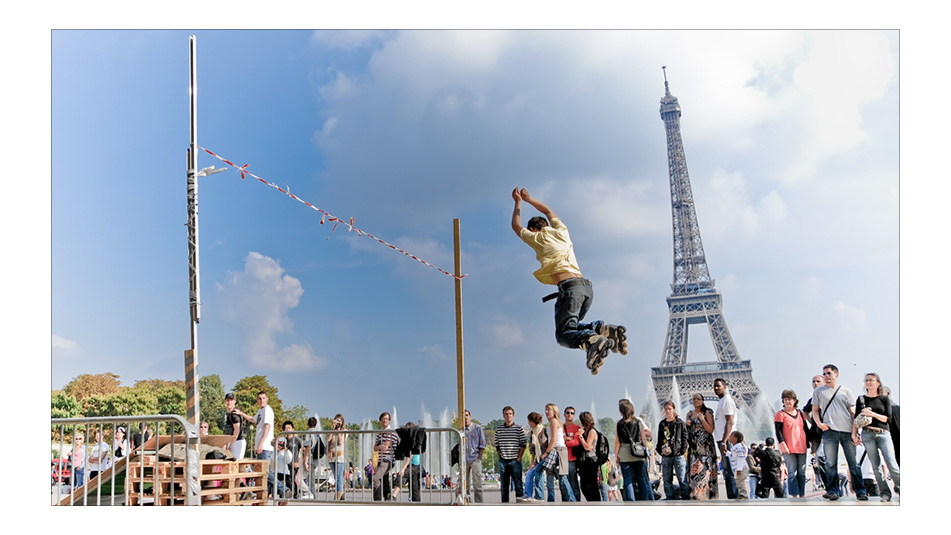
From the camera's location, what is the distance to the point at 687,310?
34.7 metres

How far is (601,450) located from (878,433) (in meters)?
2.62

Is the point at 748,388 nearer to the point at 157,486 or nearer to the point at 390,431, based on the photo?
the point at 390,431

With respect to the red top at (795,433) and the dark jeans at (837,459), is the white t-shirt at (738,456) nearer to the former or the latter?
the red top at (795,433)

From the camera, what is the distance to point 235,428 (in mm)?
8961

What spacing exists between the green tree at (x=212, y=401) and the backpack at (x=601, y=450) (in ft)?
110

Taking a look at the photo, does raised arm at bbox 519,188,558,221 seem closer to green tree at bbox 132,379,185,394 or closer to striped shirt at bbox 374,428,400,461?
striped shirt at bbox 374,428,400,461

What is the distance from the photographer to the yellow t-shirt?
399 inches

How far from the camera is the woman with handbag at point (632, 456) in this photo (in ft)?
26.6

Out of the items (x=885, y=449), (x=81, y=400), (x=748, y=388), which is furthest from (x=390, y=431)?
(x=81, y=400)

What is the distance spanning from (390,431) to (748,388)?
80.3 feet

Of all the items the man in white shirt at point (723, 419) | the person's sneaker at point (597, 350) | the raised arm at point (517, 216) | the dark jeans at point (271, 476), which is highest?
the raised arm at point (517, 216)

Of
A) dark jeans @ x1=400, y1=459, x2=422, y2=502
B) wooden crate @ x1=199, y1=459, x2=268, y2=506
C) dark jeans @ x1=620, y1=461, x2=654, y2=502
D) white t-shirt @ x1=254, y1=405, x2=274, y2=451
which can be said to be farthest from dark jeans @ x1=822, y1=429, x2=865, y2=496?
white t-shirt @ x1=254, y1=405, x2=274, y2=451

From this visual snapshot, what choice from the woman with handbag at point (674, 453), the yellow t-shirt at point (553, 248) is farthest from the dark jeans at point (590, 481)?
the yellow t-shirt at point (553, 248)

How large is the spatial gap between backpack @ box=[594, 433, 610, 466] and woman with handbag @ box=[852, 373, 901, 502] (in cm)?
242
